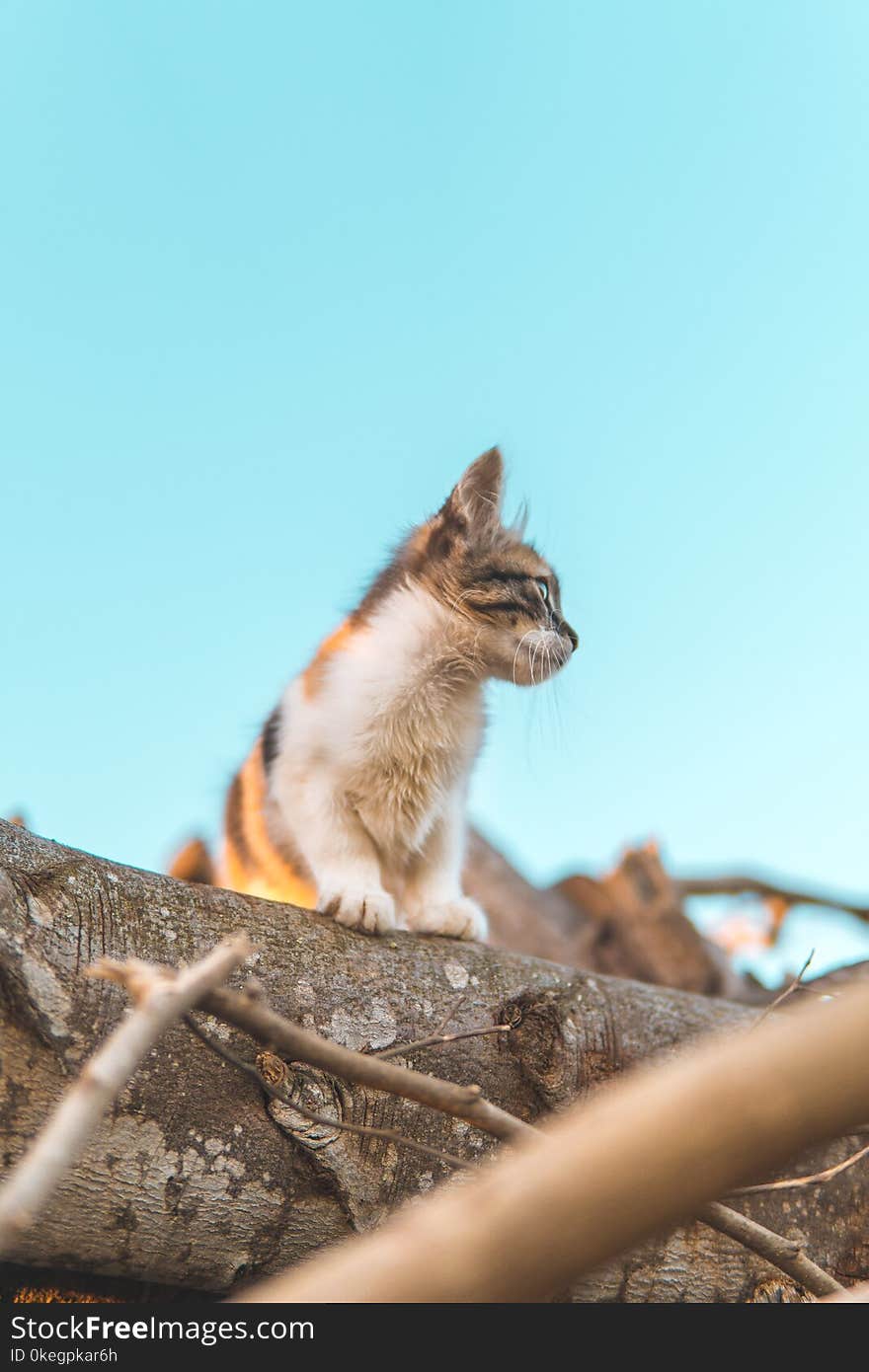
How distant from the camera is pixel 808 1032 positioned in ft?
3.90

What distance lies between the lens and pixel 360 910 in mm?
3270

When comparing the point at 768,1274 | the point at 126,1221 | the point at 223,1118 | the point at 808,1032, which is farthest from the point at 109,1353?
the point at 768,1274

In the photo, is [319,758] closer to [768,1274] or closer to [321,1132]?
[321,1132]

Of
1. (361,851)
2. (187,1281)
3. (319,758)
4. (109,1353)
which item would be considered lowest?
(109,1353)

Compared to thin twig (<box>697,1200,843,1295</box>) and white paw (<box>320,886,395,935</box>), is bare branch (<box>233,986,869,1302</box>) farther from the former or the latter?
white paw (<box>320,886,395,935</box>)

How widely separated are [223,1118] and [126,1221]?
28 cm

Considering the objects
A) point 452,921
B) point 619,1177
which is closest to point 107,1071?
point 619,1177

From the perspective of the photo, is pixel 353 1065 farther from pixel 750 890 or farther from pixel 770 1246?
pixel 750 890

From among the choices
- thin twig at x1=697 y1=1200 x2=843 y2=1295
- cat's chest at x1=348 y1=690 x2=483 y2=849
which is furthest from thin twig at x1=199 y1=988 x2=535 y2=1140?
cat's chest at x1=348 y1=690 x2=483 y2=849

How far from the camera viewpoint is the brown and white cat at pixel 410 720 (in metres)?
3.91

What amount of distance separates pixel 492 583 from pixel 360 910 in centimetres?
149

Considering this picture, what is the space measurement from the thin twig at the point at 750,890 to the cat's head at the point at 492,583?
361cm

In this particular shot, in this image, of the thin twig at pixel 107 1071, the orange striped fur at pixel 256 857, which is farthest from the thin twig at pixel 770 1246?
the orange striped fur at pixel 256 857

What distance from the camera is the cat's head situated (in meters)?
4.16
